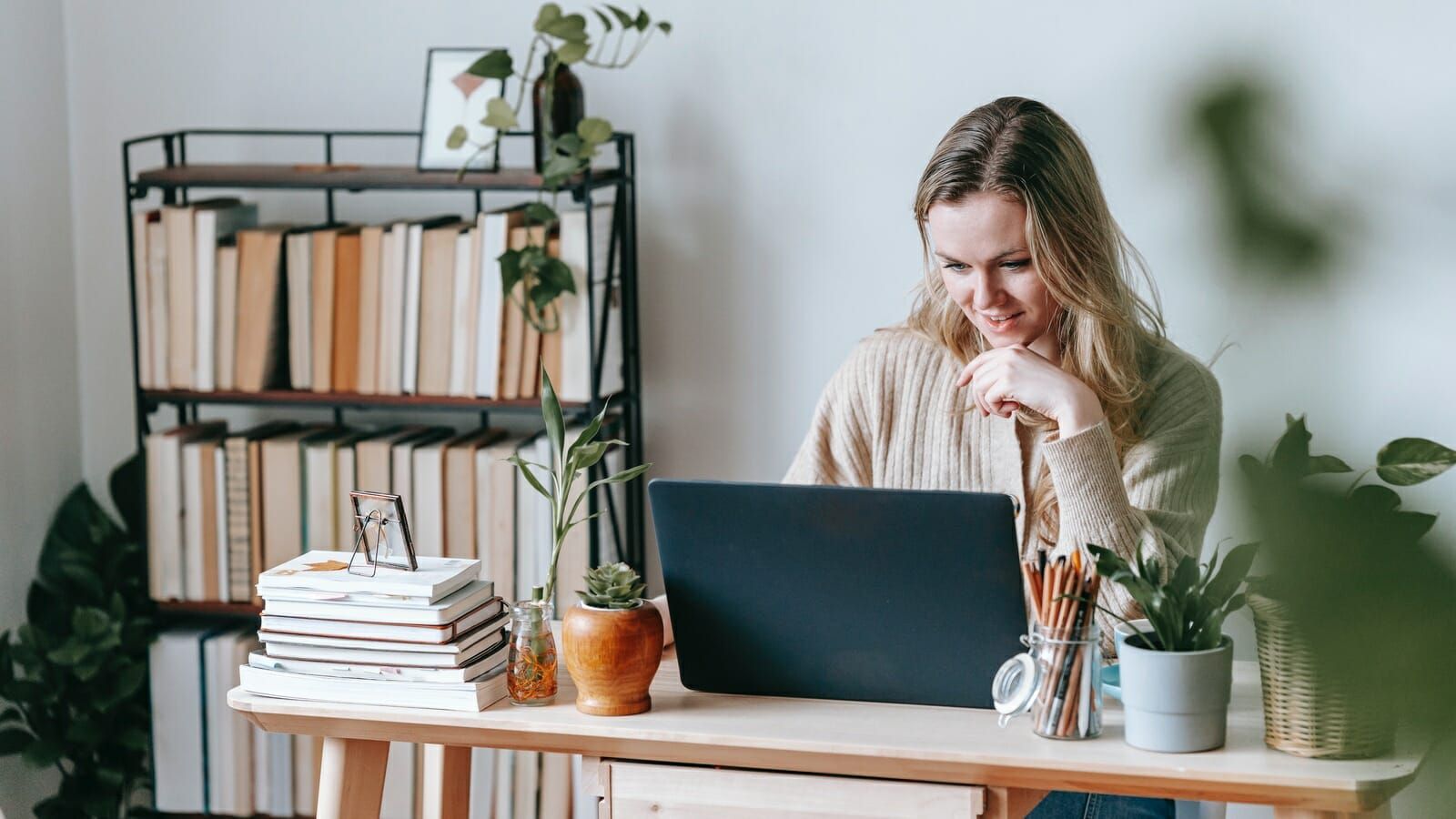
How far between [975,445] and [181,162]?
1549 millimetres

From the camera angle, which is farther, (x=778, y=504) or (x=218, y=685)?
(x=218, y=685)

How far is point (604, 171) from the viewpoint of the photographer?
2484 millimetres

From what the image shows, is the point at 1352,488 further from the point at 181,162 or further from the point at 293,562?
the point at 181,162

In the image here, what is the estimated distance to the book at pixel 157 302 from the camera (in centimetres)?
251

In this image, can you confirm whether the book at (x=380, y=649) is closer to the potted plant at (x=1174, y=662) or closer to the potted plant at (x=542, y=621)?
the potted plant at (x=542, y=621)

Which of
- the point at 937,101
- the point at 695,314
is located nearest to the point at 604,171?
the point at 695,314

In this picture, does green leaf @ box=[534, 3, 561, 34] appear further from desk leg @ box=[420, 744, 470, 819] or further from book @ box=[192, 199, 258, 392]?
desk leg @ box=[420, 744, 470, 819]

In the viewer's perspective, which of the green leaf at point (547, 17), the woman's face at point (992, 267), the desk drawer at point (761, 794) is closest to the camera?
the desk drawer at point (761, 794)

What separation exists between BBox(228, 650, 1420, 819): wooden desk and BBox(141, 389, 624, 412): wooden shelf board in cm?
107

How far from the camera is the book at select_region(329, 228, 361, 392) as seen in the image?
98.3 inches

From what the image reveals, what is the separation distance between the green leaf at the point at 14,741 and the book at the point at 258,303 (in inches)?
27.6

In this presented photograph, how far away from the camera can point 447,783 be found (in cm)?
171

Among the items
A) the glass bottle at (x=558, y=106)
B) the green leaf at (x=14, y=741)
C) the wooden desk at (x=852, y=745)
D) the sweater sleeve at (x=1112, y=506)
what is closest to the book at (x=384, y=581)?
the wooden desk at (x=852, y=745)

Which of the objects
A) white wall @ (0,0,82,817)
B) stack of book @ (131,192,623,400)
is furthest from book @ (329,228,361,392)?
white wall @ (0,0,82,817)
